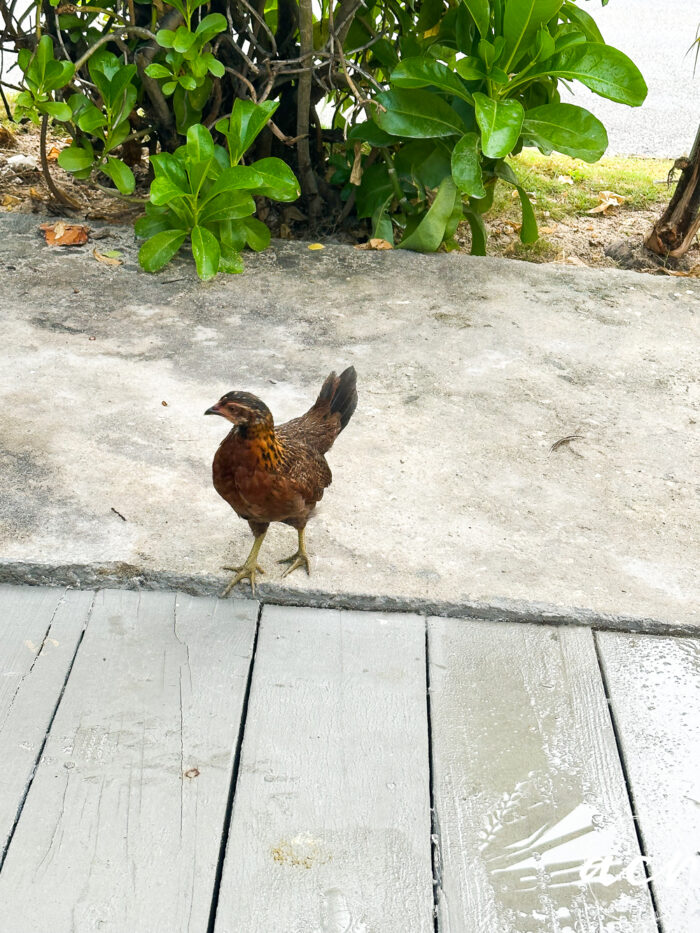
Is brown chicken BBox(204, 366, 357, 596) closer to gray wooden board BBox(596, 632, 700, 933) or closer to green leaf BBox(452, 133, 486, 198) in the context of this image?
gray wooden board BBox(596, 632, 700, 933)

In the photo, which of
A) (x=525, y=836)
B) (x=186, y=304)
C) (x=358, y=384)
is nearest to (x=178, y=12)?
(x=186, y=304)

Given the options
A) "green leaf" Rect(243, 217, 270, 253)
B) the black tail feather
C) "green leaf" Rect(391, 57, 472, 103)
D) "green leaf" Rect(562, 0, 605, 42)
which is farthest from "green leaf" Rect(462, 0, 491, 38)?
the black tail feather

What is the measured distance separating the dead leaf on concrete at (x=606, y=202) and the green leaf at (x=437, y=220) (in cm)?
153

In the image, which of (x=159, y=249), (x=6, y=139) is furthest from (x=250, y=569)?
(x=6, y=139)

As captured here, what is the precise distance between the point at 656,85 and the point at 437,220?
590 centimetres

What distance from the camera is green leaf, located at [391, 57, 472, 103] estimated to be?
3896 mm

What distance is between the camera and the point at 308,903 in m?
1.72

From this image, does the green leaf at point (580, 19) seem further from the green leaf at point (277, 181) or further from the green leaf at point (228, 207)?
the green leaf at point (228, 207)

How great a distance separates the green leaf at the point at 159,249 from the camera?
3.99m

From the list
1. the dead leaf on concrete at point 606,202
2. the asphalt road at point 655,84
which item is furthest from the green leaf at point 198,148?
the asphalt road at point 655,84

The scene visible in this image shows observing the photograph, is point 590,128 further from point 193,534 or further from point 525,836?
point 525,836

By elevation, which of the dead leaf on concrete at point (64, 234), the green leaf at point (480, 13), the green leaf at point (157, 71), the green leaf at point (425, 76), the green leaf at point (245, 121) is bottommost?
the dead leaf on concrete at point (64, 234)

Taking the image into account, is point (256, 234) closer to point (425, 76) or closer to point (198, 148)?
point (198, 148)

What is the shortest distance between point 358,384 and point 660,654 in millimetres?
1516
